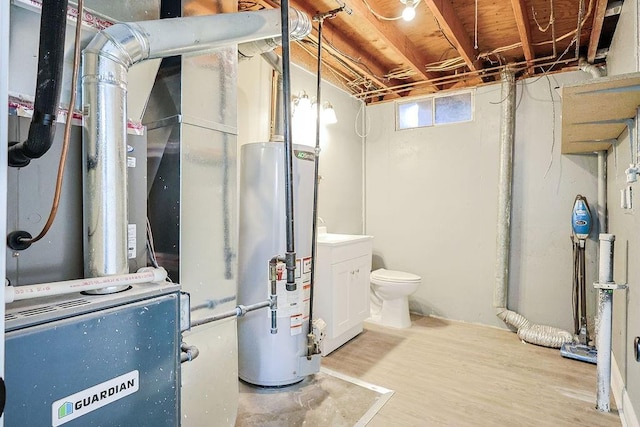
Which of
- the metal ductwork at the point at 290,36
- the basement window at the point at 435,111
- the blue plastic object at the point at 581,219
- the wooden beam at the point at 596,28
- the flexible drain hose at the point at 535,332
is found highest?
the wooden beam at the point at 596,28

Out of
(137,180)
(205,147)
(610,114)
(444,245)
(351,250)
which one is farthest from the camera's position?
(444,245)

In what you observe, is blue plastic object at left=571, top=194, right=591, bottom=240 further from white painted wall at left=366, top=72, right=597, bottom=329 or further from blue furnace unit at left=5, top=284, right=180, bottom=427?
blue furnace unit at left=5, top=284, right=180, bottom=427

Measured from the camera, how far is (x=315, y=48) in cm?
282

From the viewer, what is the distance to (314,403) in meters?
1.98

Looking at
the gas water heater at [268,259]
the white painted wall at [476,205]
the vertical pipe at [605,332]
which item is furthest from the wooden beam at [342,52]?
the vertical pipe at [605,332]

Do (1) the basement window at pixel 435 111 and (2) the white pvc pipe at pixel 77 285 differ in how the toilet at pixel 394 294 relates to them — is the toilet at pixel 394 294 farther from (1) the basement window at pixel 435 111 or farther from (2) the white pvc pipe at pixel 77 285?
(2) the white pvc pipe at pixel 77 285

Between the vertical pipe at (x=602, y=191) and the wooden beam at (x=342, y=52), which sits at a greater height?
the wooden beam at (x=342, y=52)

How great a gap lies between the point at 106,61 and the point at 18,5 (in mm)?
232

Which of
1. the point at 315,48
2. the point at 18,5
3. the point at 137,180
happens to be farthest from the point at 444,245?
the point at 18,5

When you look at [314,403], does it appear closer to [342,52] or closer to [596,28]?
[342,52]

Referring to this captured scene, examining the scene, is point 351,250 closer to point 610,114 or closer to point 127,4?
point 610,114

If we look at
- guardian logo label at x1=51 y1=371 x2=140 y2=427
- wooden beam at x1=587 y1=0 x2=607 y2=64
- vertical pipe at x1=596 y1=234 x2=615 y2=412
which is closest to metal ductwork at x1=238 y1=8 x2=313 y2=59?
guardian logo label at x1=51 y1=371 x2=140 y2=427

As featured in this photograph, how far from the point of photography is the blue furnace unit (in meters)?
0.65

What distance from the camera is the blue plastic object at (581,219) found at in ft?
8.84
